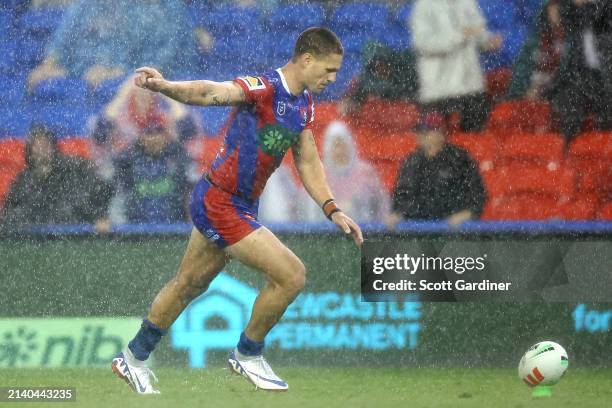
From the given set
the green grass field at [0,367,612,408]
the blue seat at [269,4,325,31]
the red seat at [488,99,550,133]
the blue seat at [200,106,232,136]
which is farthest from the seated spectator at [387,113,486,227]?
the blue seat at [269,4,325,31]

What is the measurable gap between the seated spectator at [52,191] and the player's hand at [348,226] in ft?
10.6

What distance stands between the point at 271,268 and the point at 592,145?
4314 millimetres

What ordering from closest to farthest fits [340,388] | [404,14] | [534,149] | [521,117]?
[340,388] → [534,149] → [521,117] → [404,14]

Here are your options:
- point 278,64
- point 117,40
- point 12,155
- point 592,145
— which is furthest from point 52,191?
point 592,145

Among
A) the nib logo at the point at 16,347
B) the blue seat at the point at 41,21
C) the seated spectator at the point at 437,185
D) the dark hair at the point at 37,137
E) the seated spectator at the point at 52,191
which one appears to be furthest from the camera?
the blue seat at the point at 41,21

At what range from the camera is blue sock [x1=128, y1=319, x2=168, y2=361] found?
298 inches

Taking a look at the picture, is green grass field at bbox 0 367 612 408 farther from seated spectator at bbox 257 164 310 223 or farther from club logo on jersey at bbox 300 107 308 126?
club logo on jersey at bbox 300 107 308 126

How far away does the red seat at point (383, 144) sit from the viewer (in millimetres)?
10773

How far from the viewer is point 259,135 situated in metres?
7.38

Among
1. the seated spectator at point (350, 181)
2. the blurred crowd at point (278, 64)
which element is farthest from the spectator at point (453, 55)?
the seated spectator at point (350, 181)

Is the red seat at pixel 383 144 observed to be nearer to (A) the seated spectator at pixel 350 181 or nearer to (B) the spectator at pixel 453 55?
(A) the seated spectator at pixel 350 181

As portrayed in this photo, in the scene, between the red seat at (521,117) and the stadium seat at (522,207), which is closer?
the stadium seat at (522,207)

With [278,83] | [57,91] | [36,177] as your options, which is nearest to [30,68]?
[57,91]

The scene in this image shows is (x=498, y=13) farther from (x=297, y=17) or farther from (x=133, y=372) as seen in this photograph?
(x=133, y=372)
